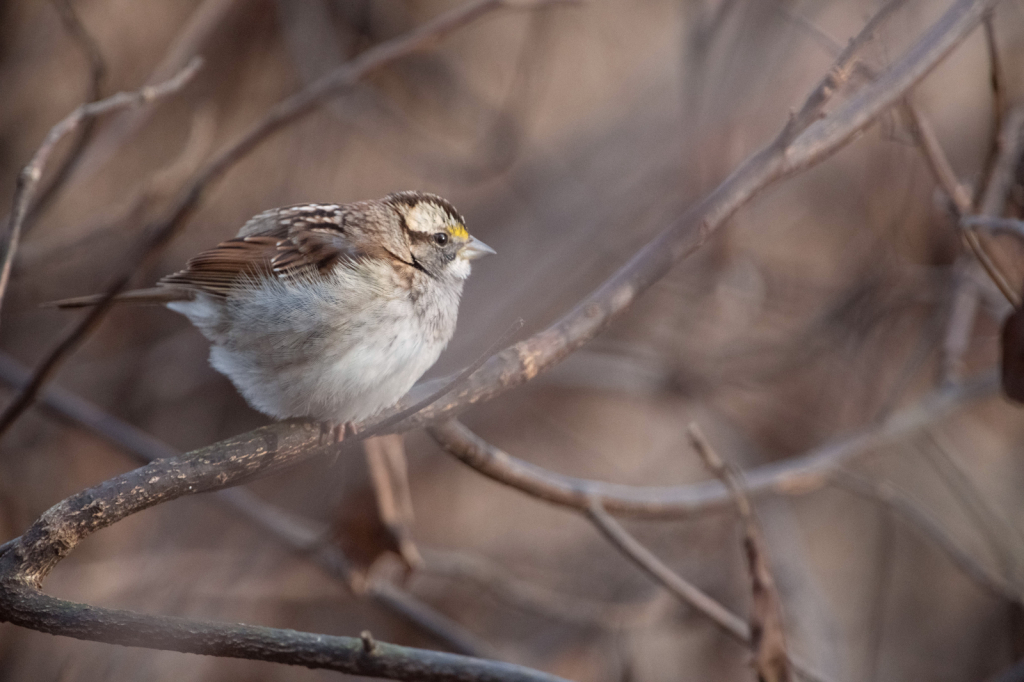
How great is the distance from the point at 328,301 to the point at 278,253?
0.90ft

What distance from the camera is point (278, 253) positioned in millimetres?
2320

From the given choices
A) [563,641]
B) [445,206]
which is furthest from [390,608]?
[563,641]

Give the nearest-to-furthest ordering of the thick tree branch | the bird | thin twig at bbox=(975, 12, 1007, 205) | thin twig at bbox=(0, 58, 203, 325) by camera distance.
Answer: the thick tree branch < thin twig at bbox=(0, 58, 203, 325) < thin twig at bbox=(975, 12, 1007, 205) < the bird

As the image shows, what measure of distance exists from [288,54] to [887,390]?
11.9 feet

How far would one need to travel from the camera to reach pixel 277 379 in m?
2.12

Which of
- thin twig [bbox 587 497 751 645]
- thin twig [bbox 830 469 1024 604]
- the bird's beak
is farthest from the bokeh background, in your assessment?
thin twig [bbox 587 497 751 645]

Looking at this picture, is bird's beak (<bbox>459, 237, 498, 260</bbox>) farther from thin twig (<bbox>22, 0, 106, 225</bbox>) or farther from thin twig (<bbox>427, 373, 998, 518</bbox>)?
thin twig (<bbox>22, 0, 106, 225</bbox>)

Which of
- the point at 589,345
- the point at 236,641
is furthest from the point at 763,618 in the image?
the point at 589,345

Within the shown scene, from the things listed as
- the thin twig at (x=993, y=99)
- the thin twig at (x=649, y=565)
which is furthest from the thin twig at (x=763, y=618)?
the thin twig at (x=993, y=99)

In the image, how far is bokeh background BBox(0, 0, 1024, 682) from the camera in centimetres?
379

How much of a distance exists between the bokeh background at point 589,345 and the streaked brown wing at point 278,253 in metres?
0.99

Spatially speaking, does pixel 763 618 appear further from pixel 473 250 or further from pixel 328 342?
pixel 473 250

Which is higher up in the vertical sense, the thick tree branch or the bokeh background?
the bokeh background

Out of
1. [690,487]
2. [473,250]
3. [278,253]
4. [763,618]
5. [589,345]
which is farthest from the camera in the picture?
[589,345]
